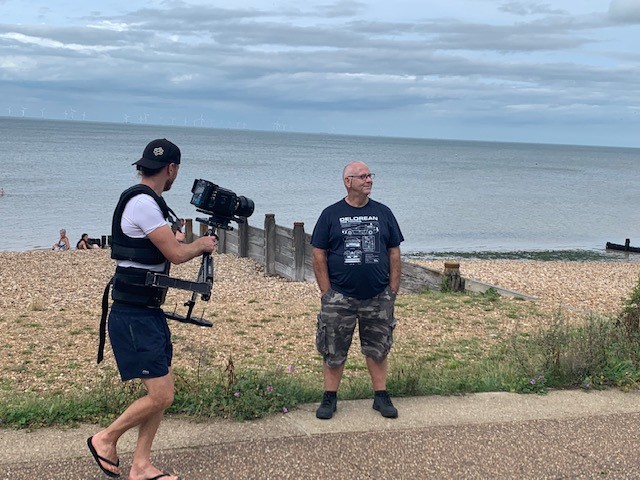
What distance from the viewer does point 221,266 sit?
17.3 metres

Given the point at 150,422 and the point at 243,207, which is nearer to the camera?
the point at 150,422

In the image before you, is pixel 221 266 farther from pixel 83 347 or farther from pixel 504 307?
pixel 83 347

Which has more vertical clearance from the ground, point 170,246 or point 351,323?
point 170,246

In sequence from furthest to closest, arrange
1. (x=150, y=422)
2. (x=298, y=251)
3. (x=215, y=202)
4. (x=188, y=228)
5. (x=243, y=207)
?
1. (x=188, y=228)
2. (x=298, y=251)
3. (x=243, y=207)
4. (x=215, y=202)
5. (x=150, y=422)

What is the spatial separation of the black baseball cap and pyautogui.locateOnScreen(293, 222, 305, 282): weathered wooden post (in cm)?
1142

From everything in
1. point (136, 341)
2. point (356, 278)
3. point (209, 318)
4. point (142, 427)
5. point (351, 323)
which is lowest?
point (209, 318)

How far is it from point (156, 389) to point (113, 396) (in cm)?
107

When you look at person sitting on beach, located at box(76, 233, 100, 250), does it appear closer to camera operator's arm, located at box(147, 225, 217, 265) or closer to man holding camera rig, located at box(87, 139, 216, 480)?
man holding camera rig, located at box(87, 139, 216, 480)

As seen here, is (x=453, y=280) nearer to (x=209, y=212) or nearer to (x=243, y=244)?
(x=243, y=244)

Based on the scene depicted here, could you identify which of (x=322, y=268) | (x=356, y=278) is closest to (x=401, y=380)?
(x=356, y=278)

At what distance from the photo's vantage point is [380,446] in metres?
4.29

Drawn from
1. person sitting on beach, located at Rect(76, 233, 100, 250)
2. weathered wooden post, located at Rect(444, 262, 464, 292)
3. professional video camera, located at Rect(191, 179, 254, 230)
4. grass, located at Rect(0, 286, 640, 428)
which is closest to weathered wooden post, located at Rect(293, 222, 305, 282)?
weathered wooden post, located at Rect(444, 262, 464, 292)

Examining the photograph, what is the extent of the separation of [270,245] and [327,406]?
1172 centimetres

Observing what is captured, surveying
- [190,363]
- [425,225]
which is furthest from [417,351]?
[425,225]
